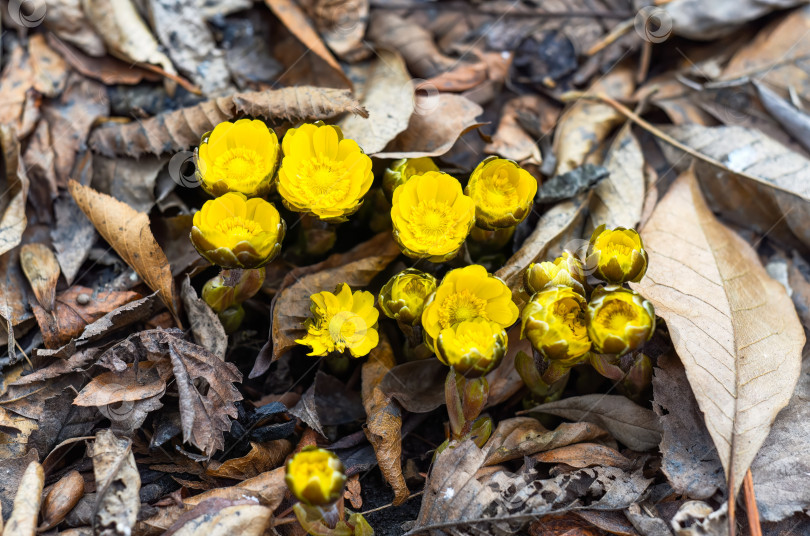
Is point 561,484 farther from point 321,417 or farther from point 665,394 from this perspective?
point 321,417

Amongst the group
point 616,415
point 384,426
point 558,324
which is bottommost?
point 384,426

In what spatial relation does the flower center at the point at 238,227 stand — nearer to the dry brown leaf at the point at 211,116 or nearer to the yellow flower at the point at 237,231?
the yellow flower at the point at 237,231

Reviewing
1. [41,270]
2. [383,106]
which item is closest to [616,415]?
[383,106]

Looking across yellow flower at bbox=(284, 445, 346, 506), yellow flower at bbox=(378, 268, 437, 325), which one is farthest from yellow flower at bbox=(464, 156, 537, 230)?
yellow flower at bbox=(284, 445, 346, 506)

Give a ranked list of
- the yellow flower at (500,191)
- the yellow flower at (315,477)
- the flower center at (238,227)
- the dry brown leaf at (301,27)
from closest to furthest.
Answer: the yellow flower at (315,477), the flower center at (238,227), the yellow flower at (500,191), the dry brown leaf at (301,27)

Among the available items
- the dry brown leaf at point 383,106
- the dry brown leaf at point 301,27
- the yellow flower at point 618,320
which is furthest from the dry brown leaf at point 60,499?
the dry brown leaf at point 301,27

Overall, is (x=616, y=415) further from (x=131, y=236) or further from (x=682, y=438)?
(x=131, y=236)

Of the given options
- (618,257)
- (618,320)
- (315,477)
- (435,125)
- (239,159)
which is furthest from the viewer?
(435,125)
